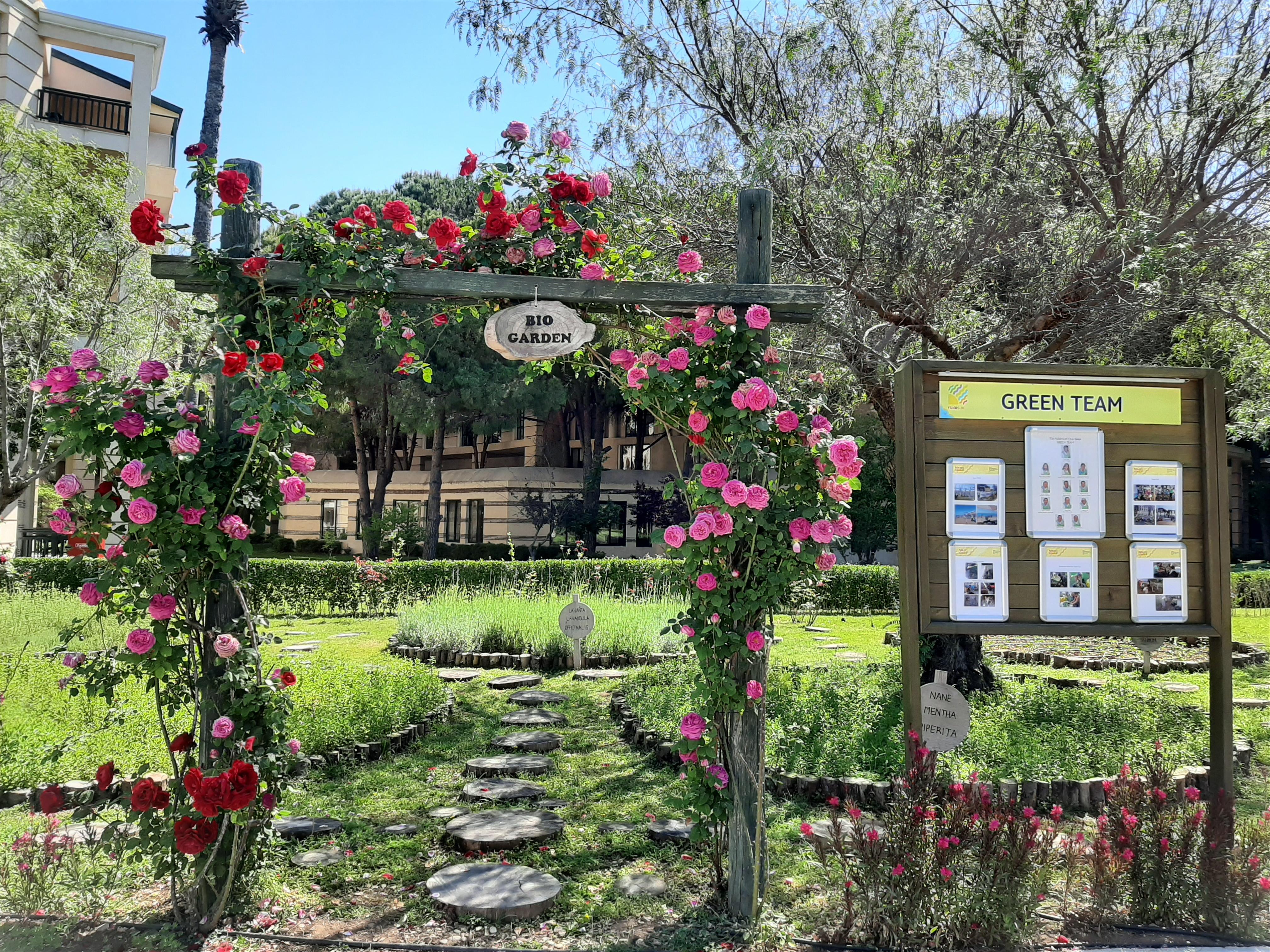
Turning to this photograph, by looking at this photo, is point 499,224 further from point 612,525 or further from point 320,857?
point 612,525

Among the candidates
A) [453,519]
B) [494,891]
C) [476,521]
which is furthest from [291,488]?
[453,519]

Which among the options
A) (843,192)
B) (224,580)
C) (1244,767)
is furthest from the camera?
(843,192)

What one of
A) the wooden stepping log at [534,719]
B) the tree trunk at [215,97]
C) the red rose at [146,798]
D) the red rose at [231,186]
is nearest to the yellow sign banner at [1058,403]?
the red rose at [231,186]

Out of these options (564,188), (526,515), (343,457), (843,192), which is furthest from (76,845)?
(343,457)

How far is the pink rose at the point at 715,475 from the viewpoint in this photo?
3631 millimetres

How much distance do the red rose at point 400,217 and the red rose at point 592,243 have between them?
2.39 ft

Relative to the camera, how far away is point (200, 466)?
11.4ft

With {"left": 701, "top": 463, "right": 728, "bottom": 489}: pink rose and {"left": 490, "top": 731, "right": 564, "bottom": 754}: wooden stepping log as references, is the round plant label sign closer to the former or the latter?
{"left": 701, "top": 463, "right": 728, "bottom": 489}: pink rose

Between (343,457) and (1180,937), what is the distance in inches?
1471

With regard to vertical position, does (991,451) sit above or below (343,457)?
below

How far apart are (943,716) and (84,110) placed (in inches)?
1025

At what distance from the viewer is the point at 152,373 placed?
11.3 ft

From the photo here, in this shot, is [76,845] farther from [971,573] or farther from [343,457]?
[343,457]

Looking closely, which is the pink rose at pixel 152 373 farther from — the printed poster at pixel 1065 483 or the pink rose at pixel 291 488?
the printed poster at pixel 1065 483
